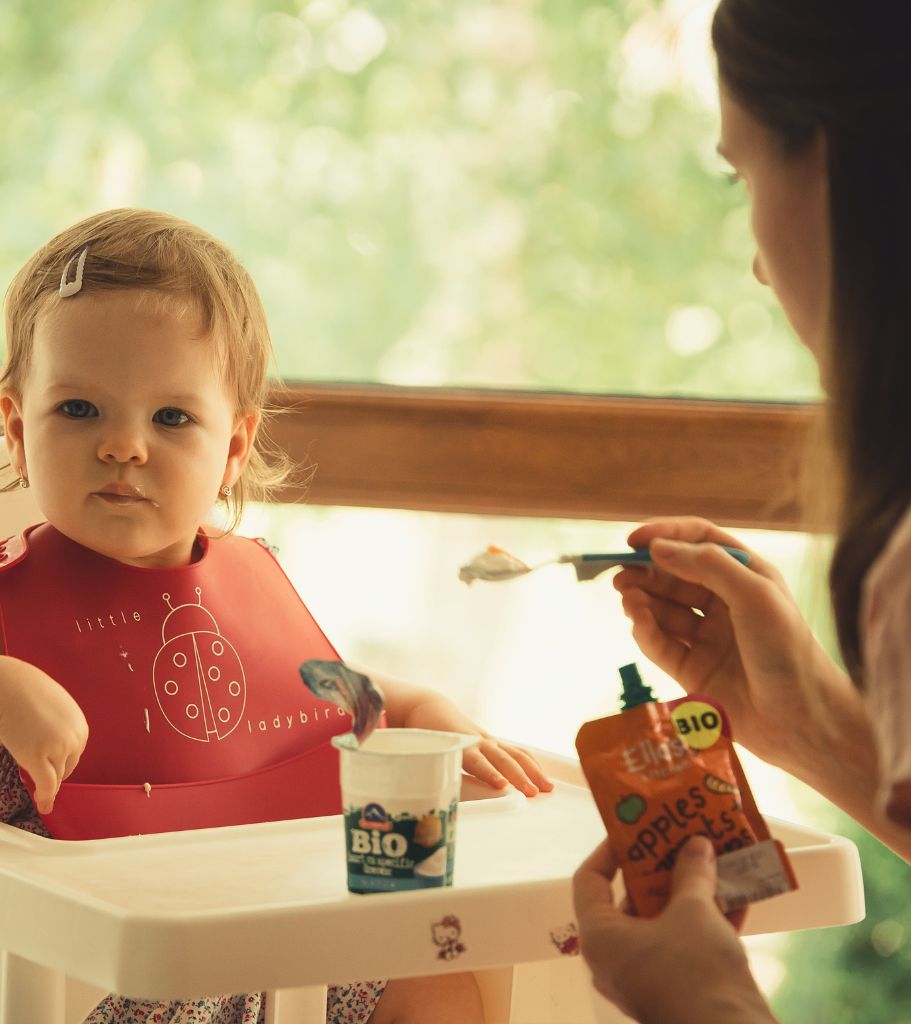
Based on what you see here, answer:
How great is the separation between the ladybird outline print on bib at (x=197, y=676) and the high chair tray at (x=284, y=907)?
0.13 m

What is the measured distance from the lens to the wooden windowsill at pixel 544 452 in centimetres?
182

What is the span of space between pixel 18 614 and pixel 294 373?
0.96 meters

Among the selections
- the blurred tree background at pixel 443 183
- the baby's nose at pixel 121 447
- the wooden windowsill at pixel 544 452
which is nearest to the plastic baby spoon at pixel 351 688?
the baby's nose at pixel 121 447

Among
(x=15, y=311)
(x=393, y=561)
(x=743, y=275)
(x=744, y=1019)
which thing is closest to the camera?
(x=744, y=1019)

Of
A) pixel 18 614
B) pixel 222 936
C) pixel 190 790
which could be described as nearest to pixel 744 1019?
pixel 222 936

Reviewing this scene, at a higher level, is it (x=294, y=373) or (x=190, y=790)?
(x=294, y=373)

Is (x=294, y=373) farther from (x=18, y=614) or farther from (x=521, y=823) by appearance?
(x=521, y=823)

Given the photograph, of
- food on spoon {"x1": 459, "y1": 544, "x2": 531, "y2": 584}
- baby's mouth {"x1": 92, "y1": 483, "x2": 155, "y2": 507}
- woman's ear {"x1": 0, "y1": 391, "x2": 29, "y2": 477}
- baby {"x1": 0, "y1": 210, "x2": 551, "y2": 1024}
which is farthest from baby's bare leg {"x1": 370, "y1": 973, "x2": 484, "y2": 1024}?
woman's ear {"x1": 0, "y1": 391, "x2": 29, "y2": 477}

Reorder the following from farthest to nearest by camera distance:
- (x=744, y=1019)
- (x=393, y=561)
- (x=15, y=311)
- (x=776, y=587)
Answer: (x=393, y=561)
(x=15, y=311)
(x=776, y=587)
(x=744, y=1019)

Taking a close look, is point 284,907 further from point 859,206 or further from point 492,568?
point 859,206

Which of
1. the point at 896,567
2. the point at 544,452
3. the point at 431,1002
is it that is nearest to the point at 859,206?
the point at 896,567

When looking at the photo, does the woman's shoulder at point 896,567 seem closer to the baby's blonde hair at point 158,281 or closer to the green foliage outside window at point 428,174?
the baby's blonde hair at point 158,281

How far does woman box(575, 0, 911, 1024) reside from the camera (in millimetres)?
763

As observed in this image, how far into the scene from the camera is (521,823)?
1110 millimetres
